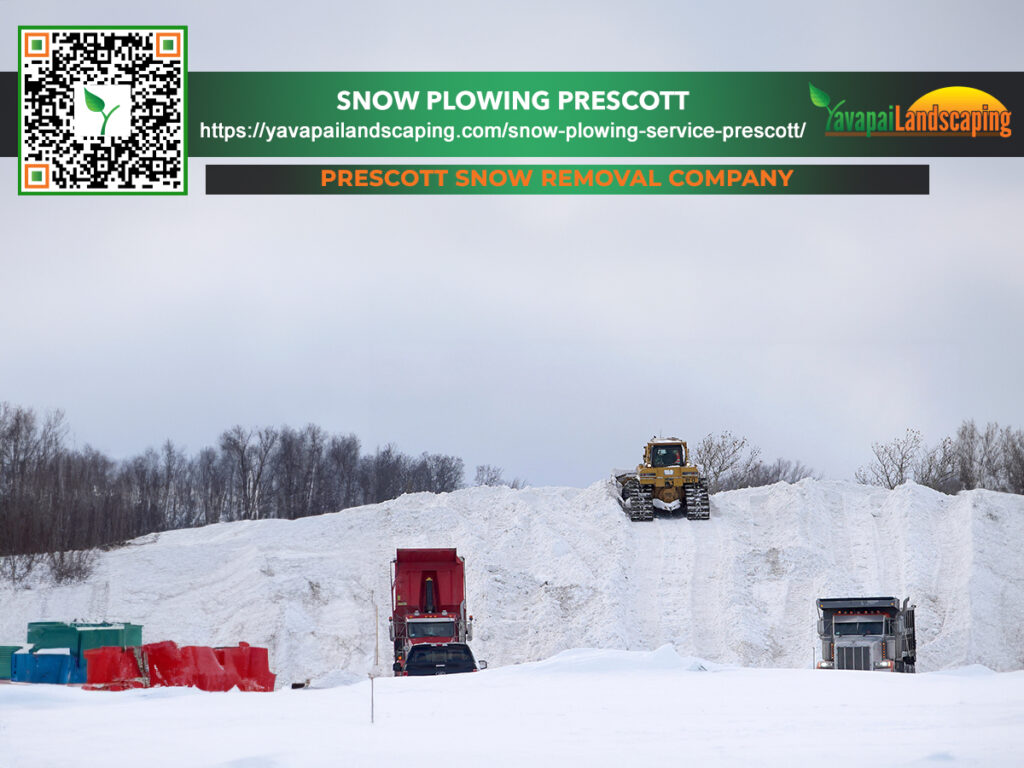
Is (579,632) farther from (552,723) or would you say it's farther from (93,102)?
(93,102)

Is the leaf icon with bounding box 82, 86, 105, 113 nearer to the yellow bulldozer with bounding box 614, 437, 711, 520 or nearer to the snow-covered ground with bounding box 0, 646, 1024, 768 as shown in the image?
the snow-covered ground with bounding box 0, 646, 1024, 768

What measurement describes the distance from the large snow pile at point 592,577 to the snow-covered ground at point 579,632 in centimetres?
10

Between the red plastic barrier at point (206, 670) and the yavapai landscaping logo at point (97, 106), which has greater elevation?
the yavapai landscaping logo at point (97, 106)

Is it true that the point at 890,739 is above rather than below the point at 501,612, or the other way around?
above

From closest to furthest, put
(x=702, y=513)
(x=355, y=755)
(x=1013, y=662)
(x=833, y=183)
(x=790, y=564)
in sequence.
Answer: (x=355, y=755)
(x=833, y=183)
(x=1013, y=662)
(x=790, y=564)
(x=702, y=513)

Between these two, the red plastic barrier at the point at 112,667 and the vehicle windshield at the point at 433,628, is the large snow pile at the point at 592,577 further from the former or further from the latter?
the red plastic barrier at the point at 112,667

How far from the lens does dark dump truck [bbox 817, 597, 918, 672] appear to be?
90.1ft

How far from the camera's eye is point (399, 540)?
142ft

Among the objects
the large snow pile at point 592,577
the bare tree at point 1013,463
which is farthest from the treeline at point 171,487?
the bare tree at point 1013,463

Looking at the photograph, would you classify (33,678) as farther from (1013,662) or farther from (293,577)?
(1013,662)

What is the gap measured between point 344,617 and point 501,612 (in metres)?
5.30

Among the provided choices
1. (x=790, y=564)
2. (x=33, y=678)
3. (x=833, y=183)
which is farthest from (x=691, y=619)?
(x=833, y=183)

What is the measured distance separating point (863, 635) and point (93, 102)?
75.1 ft

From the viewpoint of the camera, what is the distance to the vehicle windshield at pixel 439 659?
2455cm
